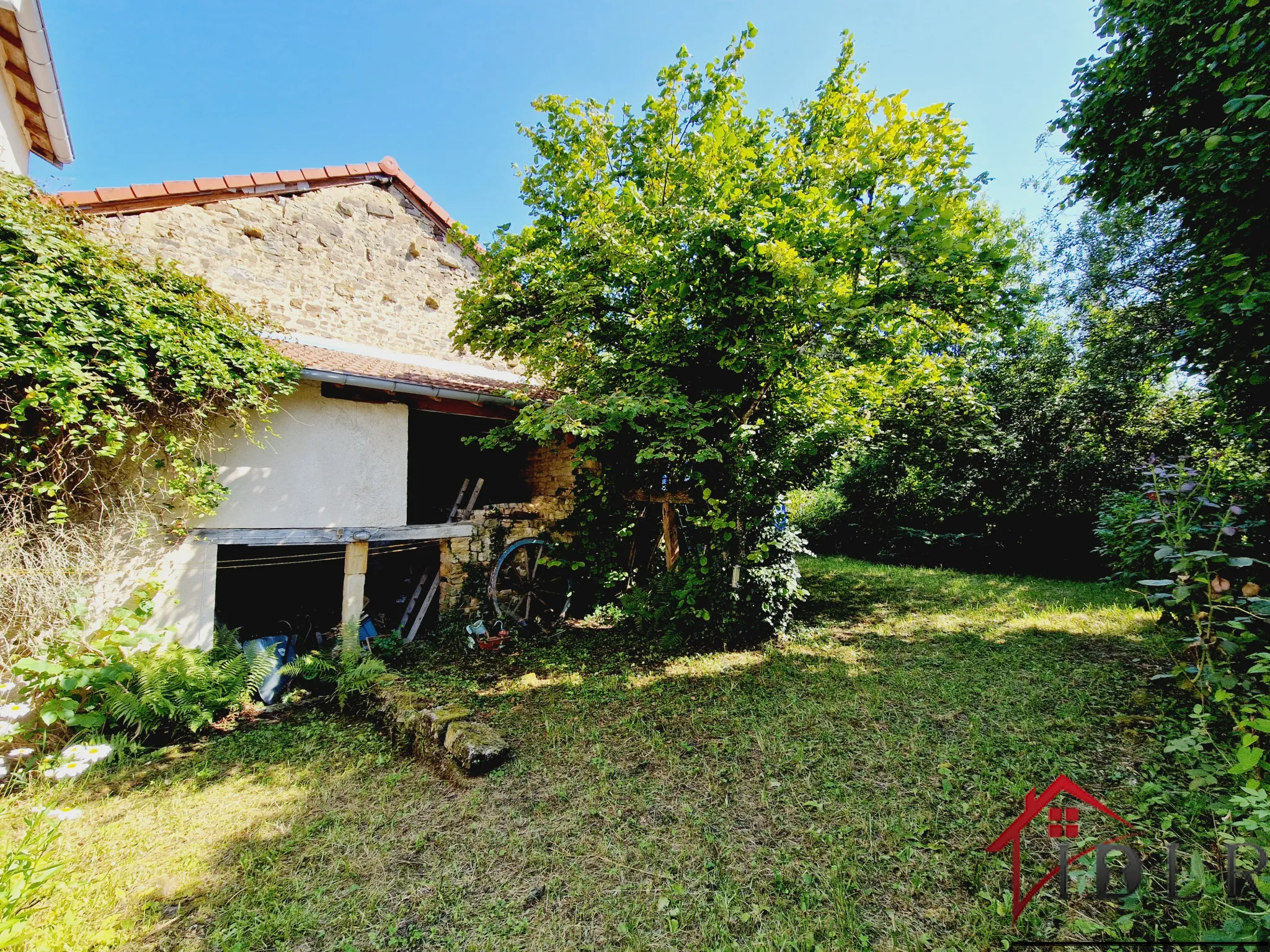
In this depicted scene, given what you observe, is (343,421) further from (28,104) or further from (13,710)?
(28,104)

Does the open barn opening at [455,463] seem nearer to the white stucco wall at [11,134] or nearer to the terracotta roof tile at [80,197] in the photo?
the terracotta roof tile at [80,197]

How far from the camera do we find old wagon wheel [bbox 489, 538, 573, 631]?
24.6 feet

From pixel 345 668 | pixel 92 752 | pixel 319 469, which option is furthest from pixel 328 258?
pixel 92 752

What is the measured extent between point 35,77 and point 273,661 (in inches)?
281

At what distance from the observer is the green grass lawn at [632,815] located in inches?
101

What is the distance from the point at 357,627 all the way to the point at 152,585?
6.50 ft

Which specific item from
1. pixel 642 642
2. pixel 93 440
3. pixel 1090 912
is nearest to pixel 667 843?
pixel 1090 912

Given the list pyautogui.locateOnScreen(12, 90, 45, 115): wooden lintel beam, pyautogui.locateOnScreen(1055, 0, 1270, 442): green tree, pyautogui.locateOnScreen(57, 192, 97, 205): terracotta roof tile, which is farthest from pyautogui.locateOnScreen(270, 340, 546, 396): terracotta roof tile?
pyautogui.locateOnScreen(1055, 0, 1270, 442): green tree

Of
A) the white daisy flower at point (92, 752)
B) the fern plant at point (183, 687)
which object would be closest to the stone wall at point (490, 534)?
the fern plant at point (183, 687)

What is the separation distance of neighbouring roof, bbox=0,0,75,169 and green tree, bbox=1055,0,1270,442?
10.3 m

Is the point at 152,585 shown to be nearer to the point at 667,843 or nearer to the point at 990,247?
the point at 667,843

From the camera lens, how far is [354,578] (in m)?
6.39

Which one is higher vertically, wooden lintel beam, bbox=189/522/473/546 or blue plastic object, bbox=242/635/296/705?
wooden lintel beam, bbox=189/522/473/546

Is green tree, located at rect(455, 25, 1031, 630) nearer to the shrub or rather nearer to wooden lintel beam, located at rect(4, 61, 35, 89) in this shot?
the shrub
